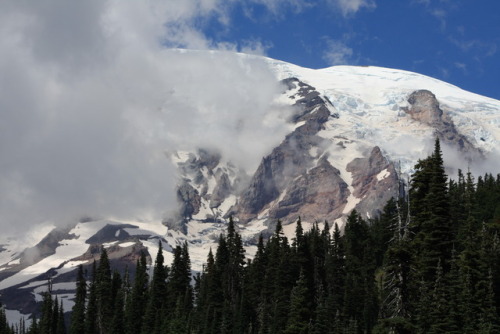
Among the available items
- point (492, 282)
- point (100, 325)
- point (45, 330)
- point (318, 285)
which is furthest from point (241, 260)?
point (492, 282)

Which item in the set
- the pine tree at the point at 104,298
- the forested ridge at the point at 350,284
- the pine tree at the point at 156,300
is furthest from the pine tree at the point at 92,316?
the pine tree at the point at 156,300

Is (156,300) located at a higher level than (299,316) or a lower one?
higher

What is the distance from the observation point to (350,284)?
128 meters

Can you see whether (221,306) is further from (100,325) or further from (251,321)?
(100,325)

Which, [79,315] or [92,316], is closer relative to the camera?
[92,316]

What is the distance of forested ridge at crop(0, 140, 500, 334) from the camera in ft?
199

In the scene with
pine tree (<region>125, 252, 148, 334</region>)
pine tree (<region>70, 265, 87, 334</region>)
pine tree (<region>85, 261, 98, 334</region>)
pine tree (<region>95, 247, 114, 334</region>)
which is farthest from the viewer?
pine tree (<region>70, 265, 87, 334</region>)

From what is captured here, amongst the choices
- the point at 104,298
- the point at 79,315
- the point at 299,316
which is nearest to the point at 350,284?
the point at 299,316

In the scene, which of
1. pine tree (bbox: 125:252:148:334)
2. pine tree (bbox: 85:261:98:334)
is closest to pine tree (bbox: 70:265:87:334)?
pine tree (bbox: 85:261:98:334)

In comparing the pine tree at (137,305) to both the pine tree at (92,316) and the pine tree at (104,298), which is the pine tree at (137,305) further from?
the pine tree at (92,316)

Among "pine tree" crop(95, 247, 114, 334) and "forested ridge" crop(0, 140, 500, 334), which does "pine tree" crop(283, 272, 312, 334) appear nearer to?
"forested ridge" crop(0, 140, 500, 334)

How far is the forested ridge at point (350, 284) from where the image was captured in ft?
199

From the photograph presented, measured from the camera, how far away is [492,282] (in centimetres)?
6956

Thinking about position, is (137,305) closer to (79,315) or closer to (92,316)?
(92,316)
